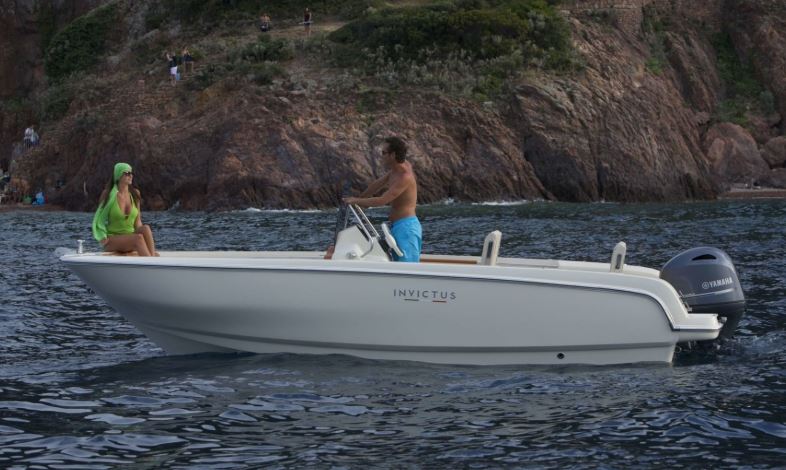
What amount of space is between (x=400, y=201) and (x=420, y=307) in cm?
118

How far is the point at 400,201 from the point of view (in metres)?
9.90

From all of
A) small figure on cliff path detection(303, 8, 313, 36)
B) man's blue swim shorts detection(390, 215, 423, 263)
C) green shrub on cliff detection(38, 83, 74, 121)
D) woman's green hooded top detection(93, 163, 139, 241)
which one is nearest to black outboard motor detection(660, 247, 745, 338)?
man's blue swim shorts detection(390, 215, 423, 263)

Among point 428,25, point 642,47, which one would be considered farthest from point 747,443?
point 642,47

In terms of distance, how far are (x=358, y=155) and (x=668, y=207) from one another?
10472 millimetres

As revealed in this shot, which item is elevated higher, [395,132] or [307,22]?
[307,22]

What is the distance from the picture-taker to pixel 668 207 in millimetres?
34031

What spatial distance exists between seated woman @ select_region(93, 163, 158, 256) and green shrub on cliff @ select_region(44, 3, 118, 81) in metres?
47.0

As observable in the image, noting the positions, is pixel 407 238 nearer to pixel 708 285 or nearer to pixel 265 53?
pixel 708 285

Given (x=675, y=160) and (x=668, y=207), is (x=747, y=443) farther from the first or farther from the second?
(x=675, y=160)

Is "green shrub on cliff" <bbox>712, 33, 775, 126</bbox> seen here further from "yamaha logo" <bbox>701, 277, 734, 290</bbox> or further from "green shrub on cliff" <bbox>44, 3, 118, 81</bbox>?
"yamaha logo" <bbox>701, 277, 734, 290</bbox>

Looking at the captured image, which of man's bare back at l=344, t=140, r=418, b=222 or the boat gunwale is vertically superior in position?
man's bare back at l=344, t=140, r=418, b=222

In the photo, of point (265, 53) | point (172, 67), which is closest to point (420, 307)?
point (265, 53)

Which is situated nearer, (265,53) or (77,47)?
(265,53)

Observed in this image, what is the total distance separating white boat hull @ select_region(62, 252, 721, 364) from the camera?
8.99 meters
